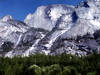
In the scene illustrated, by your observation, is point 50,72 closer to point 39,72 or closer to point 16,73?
point 39,72

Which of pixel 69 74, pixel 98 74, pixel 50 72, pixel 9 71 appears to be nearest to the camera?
pixel 98 74

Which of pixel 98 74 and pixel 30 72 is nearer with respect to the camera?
pixel 98 74

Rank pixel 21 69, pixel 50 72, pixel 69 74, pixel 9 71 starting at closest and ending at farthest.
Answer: pixel 69 74 → pixel 50 72 → pixel 9 71 → pixel 21 69

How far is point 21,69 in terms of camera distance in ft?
274

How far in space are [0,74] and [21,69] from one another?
11.6 m

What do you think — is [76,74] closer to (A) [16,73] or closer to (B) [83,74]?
(B) [83,74]

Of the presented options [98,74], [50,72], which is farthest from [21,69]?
[98,74]

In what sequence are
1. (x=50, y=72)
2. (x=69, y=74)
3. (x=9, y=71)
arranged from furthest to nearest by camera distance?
(x=9, y=71), (x=50, y=72), (x=69, y=74)

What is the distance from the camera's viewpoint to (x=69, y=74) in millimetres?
66250

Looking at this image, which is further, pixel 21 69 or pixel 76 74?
pixel 21 69

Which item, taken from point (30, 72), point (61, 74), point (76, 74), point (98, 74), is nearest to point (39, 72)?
point (30, 72)

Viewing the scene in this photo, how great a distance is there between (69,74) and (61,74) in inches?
117

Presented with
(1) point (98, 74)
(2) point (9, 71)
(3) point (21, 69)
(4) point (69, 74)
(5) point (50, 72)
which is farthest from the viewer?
(3) point (21, 69)

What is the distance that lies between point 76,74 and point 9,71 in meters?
27.6
